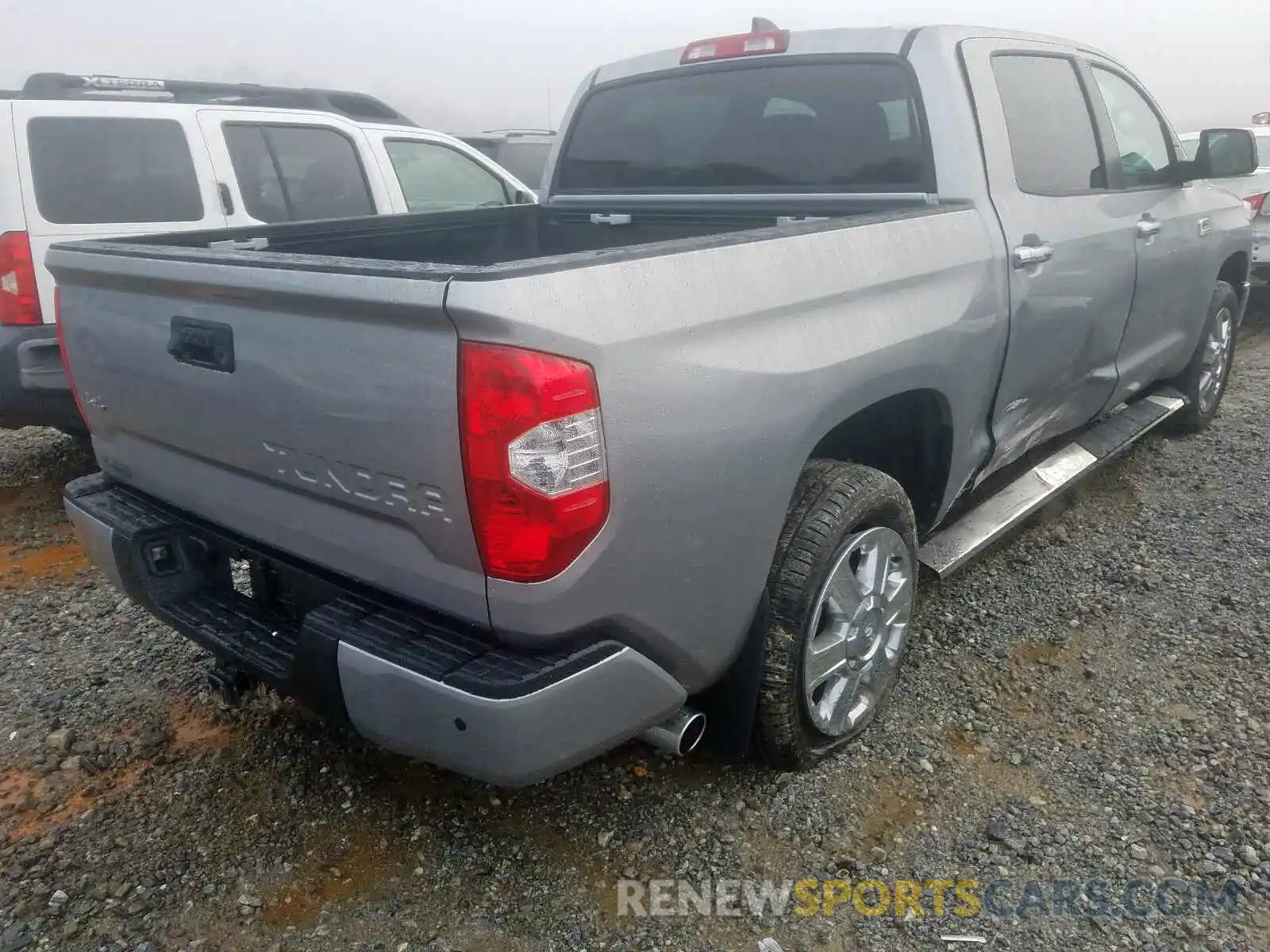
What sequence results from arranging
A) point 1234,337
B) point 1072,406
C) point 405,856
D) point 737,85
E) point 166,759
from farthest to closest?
point 1234,337 → point 1072,406 → point 737,85 → point 166,759 → point 405,856

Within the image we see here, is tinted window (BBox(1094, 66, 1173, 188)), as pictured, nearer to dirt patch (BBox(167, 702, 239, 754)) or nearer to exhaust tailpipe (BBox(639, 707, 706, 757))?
exhaust tailpipe (BBox(639, 707, 706, 757))

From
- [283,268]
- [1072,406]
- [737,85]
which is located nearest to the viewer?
[283,268]

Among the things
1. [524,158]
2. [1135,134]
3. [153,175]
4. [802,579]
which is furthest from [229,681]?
[524,158]

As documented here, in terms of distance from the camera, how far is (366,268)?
6.00 feet

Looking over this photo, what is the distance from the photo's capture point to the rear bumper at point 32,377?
172 inches

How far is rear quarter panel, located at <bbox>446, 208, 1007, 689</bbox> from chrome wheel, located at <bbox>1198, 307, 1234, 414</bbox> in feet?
10.6

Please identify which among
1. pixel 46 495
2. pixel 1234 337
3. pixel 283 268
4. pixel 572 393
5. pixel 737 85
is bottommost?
pixel 46 495

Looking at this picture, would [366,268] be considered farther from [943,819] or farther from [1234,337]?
[1234,337]

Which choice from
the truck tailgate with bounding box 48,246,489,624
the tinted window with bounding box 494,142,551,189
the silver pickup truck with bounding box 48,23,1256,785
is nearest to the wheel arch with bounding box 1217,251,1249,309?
the silver pickup truck with bounding box 48,23,1256,785

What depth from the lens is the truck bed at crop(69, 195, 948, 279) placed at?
8.41 ft

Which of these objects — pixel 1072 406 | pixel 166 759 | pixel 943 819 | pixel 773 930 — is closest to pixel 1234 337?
pixel 1072 406

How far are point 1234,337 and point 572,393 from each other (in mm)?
4887

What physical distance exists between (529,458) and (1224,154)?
A: 11.8ft

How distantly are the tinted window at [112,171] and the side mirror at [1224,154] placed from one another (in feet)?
15.2
